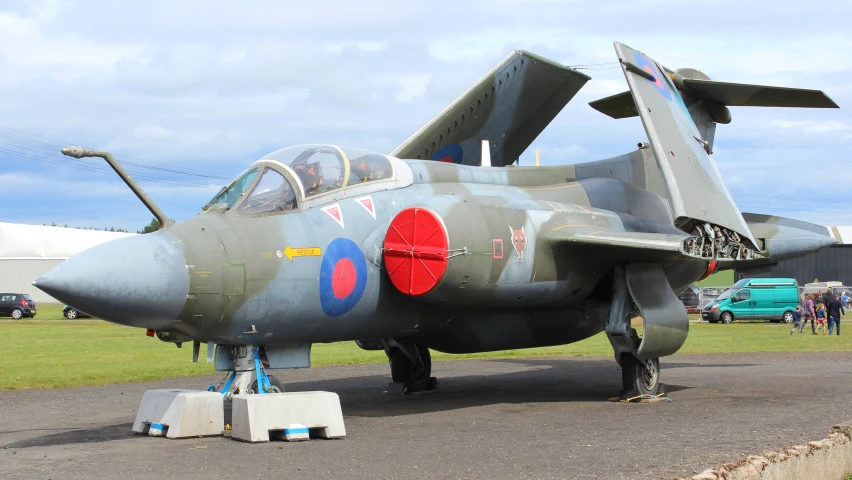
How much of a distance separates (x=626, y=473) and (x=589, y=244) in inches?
197

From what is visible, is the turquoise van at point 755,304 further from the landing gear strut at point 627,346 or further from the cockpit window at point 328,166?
the cockpit window at point 328,166

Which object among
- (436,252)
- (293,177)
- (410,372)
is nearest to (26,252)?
(410,372)

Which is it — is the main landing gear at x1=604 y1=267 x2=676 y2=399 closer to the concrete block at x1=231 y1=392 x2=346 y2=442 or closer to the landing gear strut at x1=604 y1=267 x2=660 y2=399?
the landing gear strut at x1=604 y1=267 x2=660 y2=399

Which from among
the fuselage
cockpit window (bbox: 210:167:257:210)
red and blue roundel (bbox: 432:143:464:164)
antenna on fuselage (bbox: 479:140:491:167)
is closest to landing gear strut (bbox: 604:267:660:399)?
the fuselage

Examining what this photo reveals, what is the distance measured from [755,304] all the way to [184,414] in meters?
41.8

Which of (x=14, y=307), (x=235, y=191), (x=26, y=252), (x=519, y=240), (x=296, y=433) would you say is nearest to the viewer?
(x=296, y=433)

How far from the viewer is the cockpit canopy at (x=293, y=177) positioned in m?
10.4

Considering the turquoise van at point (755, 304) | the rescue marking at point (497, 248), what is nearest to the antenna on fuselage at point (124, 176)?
the rescue marking at point (497, 248)

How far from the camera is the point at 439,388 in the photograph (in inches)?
603

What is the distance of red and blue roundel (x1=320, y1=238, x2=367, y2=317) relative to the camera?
34.1ft

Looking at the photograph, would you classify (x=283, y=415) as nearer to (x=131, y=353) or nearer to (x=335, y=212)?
(x=335, y=212)

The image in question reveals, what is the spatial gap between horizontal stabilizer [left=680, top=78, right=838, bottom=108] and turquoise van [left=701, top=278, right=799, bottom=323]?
3135 cm

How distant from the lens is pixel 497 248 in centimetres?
1116

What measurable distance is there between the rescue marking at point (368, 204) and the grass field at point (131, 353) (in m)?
8.18
